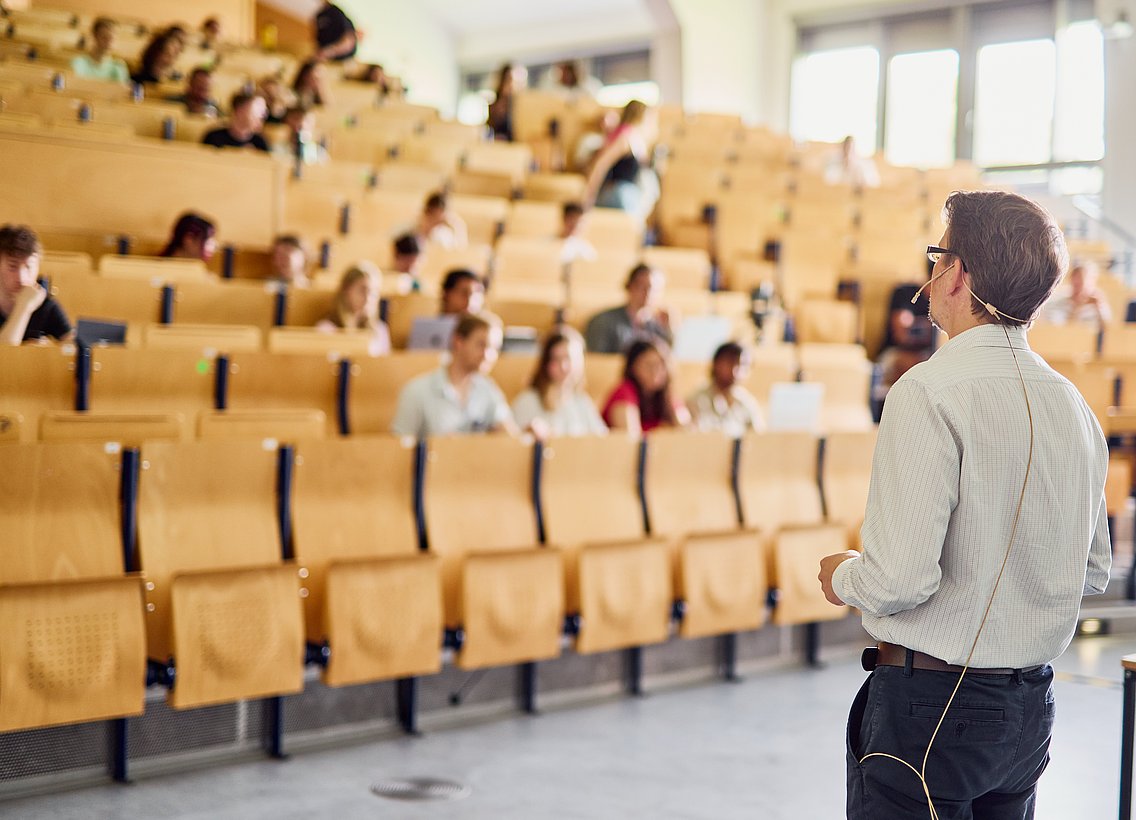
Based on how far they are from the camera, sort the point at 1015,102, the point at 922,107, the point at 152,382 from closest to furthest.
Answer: the point at 152,382 < the point at 1015,102 < the point at 922,107

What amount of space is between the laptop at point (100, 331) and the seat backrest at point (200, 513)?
737 mm

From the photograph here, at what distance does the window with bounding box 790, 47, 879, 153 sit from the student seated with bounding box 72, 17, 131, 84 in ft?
21.9

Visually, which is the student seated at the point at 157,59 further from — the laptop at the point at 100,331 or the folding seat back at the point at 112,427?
the folding seat back at the point at 112,427

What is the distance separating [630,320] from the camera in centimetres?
428

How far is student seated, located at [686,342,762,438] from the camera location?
383cm

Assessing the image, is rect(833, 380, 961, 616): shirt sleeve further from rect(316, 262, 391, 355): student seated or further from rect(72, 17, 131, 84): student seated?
rect(72, 17, 131, 84): student seated

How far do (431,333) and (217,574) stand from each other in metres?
1.52

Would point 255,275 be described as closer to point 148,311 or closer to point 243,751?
point 148,311

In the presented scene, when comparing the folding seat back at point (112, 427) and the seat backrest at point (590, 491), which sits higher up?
the folding seat back at point (112, 427)

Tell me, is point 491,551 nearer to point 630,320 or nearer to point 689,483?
point 689,483

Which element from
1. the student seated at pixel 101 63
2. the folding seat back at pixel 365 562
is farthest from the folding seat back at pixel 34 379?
the student seated at pixel 101 63

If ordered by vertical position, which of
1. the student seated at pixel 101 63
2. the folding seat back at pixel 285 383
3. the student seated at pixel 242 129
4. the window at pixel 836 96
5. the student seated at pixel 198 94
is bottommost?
the folding seat back at pixel 285 383

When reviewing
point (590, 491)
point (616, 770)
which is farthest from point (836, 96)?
point (616, 770)

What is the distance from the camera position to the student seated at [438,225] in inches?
185
